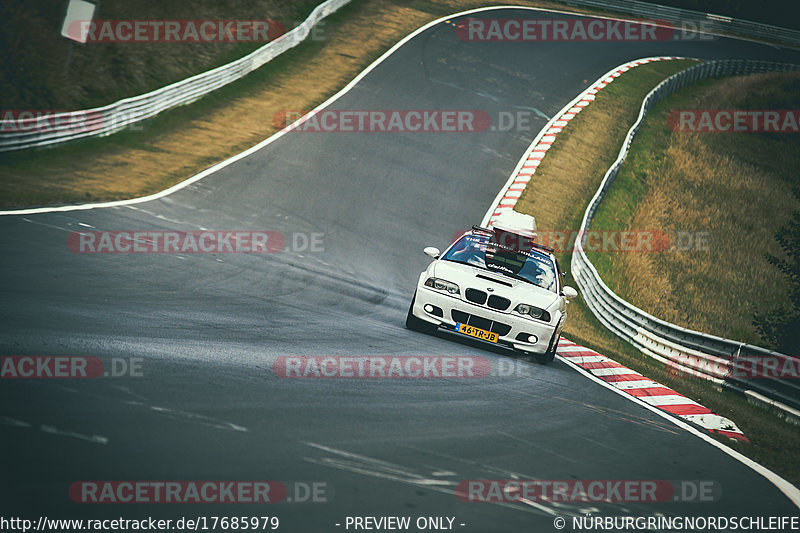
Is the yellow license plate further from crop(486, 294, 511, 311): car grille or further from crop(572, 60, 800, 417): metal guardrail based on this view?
crop(572, 60, 800, 417): metal guardrail

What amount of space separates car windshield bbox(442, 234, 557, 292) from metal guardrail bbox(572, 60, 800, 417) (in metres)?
3.80

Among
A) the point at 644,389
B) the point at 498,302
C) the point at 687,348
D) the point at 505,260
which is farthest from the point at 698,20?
the point at 498,302

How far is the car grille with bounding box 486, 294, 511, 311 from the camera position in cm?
997

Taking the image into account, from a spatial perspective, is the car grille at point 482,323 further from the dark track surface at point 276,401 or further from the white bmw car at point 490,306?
the dark track surface at point 276,401

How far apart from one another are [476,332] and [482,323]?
0.14m

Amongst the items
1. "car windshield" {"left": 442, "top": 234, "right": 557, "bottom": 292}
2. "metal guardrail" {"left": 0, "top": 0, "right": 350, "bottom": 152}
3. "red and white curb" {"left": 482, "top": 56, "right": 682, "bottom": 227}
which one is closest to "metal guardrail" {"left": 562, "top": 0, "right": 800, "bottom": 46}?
"red and white curb" {"left": 482, "top": 56, "right": 682, "bottom": 227}

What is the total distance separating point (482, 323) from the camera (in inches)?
390

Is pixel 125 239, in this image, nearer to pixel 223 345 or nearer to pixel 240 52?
pixel 223 345

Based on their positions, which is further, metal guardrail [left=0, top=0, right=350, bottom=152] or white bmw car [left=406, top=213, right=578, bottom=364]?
metal guardrail [left=0, top=0, right=350, bottom=152]

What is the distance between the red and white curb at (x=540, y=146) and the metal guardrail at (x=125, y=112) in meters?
9.84

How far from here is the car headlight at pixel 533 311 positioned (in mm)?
10000

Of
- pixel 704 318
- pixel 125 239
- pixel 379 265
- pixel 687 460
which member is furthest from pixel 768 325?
pixel 125 239

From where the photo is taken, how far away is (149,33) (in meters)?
27.0

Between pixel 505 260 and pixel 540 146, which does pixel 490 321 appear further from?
pixel 540 146
